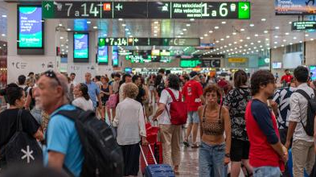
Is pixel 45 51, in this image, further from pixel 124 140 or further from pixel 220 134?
pixel 220 134

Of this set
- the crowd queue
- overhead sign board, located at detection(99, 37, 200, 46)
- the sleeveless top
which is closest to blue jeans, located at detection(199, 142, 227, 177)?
the crowd queue

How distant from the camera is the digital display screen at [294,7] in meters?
14.5

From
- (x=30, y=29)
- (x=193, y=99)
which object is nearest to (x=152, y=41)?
(x=30, y=29)

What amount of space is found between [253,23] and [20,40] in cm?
1394

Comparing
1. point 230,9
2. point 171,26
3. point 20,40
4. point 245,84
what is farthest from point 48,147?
point 171,26

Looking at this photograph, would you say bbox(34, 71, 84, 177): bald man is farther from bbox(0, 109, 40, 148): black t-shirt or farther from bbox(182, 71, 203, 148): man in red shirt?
bbox(182, 71, 203, 148): man in red shirt

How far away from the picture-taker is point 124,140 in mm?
6984

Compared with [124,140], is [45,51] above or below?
above

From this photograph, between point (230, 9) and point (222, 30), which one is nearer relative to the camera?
Answer: point (230, 9)

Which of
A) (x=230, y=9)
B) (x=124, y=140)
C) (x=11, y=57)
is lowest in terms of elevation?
(x=124, y=140)

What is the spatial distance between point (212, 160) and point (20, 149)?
8.56 feet

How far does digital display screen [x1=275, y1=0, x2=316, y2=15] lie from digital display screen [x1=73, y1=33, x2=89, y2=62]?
586 inches

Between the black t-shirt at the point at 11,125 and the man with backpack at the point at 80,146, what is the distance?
2.21 meters

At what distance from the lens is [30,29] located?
17.0 meters
